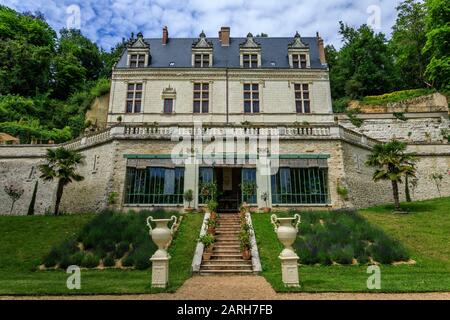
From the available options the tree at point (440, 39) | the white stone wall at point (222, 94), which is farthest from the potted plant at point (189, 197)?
the tree at point (440, 39)

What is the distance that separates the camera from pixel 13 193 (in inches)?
769

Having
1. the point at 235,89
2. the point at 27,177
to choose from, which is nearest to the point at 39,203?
the point at 27,177

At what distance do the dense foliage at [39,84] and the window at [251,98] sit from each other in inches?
612

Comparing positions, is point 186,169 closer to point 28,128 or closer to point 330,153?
point 330,153

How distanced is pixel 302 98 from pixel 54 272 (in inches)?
799

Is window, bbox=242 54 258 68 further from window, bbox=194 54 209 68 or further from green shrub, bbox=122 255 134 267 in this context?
green shrub, bbox=122 255 134 267

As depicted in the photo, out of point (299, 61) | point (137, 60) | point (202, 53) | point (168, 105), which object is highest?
point (202, 53)

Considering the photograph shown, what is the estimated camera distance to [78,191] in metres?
18.3

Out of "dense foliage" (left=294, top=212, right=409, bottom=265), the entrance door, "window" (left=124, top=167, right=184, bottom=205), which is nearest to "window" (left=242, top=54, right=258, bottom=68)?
the entrance door

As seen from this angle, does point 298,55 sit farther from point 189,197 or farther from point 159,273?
point 159,273

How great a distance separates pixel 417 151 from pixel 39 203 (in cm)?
2406

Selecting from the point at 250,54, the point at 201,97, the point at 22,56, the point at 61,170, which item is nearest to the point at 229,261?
the point at 61,170

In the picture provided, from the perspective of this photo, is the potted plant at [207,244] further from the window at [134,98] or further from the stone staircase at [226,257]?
the window at [134,98]

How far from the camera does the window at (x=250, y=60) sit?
2570cm
